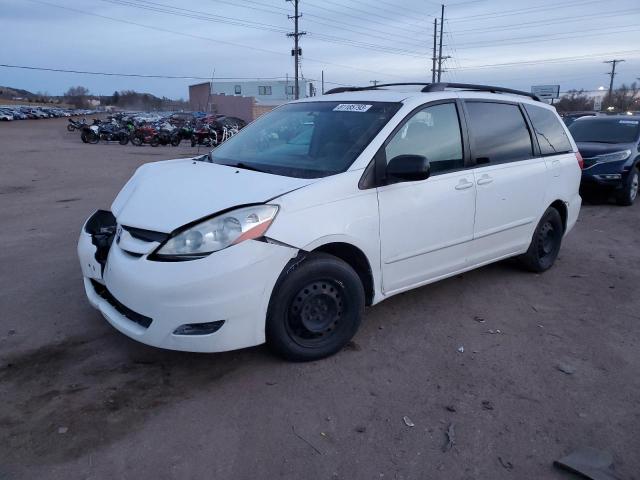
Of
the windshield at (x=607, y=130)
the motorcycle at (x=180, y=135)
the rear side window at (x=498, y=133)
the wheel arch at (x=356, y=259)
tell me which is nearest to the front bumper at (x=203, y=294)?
the wheel arch at (x=356, y=259)

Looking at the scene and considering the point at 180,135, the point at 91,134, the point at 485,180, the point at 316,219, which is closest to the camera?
the point at 316,219

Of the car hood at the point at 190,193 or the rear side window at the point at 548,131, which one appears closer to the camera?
the car hood at the point at 190,193

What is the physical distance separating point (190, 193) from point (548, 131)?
3.77 m

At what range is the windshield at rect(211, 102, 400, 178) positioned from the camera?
369 centimetres

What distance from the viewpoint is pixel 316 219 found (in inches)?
129

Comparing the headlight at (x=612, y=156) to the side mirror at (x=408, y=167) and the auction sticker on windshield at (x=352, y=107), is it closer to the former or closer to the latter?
the auction sticker on windshield at (x=352, y=107)

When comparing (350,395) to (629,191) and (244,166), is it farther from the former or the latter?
(629,191)

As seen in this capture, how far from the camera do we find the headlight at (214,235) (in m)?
3.00

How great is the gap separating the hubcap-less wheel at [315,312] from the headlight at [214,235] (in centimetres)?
54

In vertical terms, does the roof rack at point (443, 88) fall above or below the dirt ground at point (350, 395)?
above

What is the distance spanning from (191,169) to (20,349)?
171 cm

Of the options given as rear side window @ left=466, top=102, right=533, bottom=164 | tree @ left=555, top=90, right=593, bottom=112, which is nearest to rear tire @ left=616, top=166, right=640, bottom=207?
rear side window @ left=466, top=102, right=533, bottom=164

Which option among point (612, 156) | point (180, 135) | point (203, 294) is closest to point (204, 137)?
point (180, 135)

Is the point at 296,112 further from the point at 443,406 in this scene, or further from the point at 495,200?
the point at 443,406
